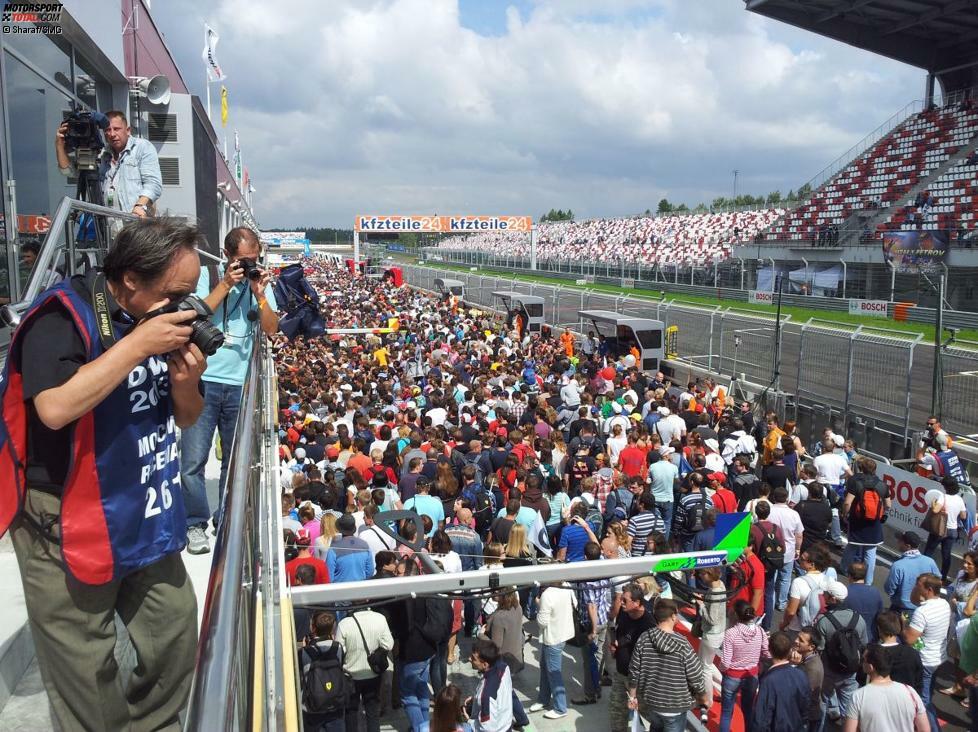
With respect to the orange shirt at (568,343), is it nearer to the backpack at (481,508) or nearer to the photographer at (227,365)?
the backpack at (481,508)

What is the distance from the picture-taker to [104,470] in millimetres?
1788

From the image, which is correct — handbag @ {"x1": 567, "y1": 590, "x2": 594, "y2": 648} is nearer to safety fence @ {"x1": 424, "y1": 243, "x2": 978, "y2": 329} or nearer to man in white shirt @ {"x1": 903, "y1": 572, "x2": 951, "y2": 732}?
man in white shirt @ {"x1": 903, "y1": 572, "x2": 951, "y2": 732}

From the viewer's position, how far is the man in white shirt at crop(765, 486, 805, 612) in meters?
7.72

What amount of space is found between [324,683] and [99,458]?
12.6 ft

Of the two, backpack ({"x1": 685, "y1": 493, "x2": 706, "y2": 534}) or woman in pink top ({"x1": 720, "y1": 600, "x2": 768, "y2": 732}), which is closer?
woman in pink top ({"x1": 720, "y1": 600, "x2": 768, "y2": 732})

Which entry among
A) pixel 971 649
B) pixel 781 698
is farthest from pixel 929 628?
pixel 781 698

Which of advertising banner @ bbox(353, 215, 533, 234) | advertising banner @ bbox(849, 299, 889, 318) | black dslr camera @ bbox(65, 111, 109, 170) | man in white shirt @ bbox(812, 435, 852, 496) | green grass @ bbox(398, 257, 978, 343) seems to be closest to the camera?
black dslr camera @ bbox(65, 111, 109, 170)

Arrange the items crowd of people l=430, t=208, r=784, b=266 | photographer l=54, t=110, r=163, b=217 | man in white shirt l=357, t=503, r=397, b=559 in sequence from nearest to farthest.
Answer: photographer l=54, t=110, r=163, b=217
man in white shirt l=357, t=503, r=397, b=559
crowd of people l=430, t=208, r=784, b=266

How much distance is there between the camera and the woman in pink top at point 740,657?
5871 millimetres

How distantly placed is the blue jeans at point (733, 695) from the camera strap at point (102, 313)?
5547mm

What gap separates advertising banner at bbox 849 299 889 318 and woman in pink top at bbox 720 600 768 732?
80.1 ft

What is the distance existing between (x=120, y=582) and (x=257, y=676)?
431 mm

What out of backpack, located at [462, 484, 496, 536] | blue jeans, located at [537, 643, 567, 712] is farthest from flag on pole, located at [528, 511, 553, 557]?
blue jeans, located at [537, 643, 567, 712]

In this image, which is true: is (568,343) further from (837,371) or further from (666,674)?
(666,674)
